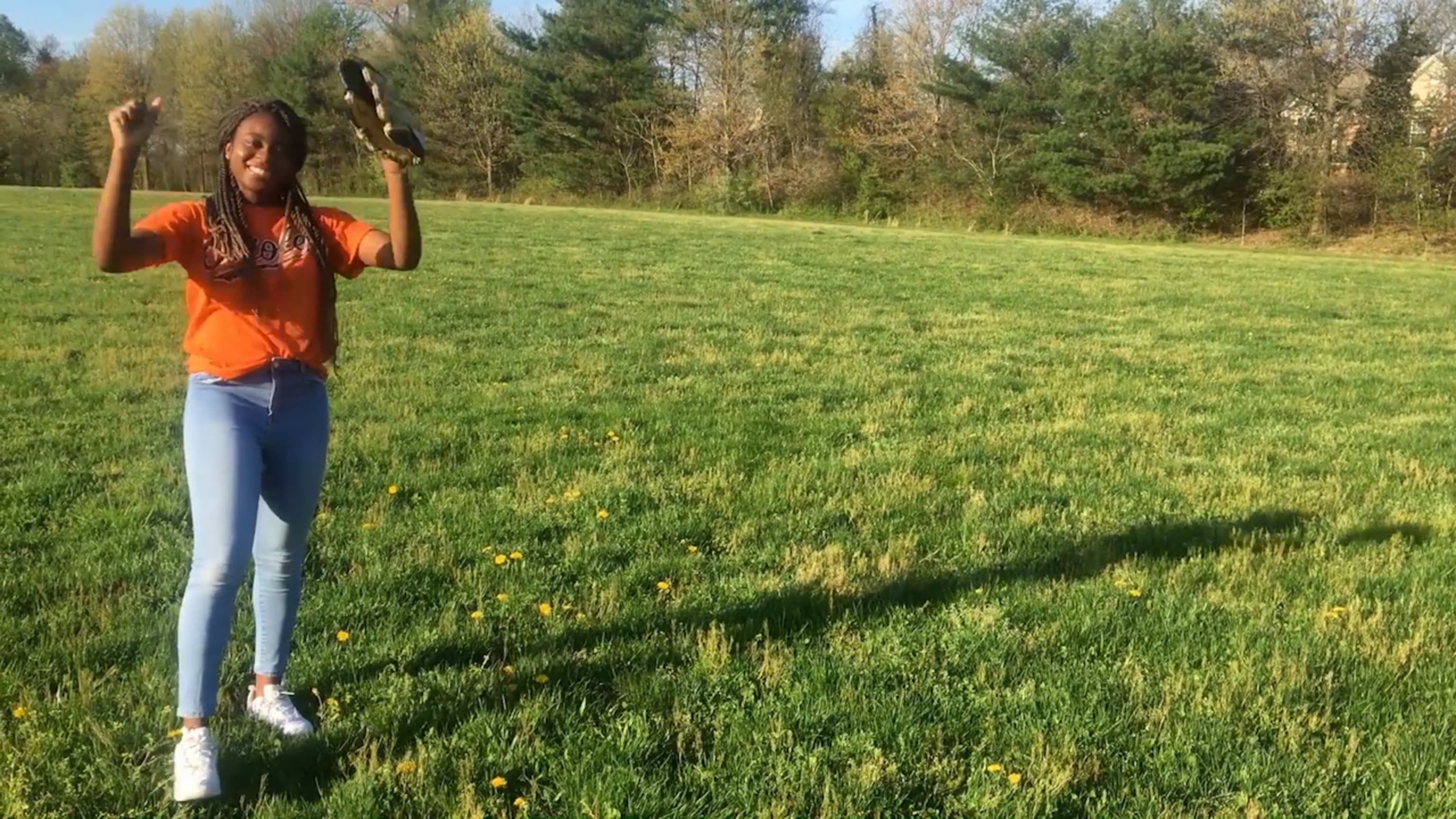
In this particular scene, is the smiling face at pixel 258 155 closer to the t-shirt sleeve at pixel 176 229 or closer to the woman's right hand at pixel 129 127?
the t-shirt sleeve at pixel 176 229

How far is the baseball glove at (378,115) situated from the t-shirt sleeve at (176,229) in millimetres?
544

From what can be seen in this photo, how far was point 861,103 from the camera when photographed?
165ft

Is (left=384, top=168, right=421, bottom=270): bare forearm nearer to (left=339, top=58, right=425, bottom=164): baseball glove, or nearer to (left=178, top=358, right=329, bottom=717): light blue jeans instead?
(left=339, top=58, right=425, bottom=164): baseball glove

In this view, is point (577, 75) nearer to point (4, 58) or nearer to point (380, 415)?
point (4, 58)

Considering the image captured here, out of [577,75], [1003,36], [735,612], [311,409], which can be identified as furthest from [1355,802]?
[577,75]

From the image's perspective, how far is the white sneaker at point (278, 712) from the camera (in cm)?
337

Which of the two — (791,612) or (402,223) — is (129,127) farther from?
(791,612)

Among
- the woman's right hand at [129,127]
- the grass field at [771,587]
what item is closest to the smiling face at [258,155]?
the woman's right hand at [129,127]

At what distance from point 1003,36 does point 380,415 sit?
45144 mm

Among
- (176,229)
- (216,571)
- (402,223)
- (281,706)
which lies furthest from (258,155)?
(281,706)

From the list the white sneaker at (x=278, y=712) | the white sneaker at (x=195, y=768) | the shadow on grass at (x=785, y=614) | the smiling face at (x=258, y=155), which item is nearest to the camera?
the white sneaker at (x=195, y=768)

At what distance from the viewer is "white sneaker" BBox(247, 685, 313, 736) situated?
3373 mm

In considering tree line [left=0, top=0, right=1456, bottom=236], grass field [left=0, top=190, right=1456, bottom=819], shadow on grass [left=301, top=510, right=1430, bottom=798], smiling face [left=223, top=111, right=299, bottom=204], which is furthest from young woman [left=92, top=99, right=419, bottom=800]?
tree line [left=0, top=0, right=1456, bottom=236]

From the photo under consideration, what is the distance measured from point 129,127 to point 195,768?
5.87 ft
